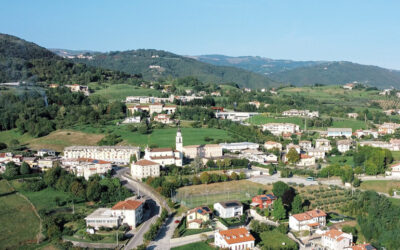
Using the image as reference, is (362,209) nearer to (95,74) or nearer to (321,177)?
(321,177)

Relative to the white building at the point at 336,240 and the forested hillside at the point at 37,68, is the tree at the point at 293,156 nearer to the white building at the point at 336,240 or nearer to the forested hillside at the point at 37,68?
the white building at the point at 336,240

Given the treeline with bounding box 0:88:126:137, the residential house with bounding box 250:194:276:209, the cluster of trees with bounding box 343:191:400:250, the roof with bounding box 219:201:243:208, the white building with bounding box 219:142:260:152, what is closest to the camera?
the cluster of trees with bounding box 343:191:400:250

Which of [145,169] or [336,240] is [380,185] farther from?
[145,169]

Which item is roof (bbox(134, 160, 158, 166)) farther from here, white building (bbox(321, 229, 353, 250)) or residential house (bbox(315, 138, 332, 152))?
residential house (bbox(315, 138, 332, 152))

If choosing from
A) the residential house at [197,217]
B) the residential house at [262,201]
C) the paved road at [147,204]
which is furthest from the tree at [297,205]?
the paved road at [147,204]

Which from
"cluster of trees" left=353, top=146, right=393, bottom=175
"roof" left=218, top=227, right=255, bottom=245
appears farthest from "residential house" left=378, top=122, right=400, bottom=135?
"roof" left=218, top=227, right=255, bottom=245

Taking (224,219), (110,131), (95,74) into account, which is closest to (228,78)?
(95,74)

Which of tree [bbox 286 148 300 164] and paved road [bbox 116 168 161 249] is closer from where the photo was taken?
paved road [bbox 116 168 161 249]
